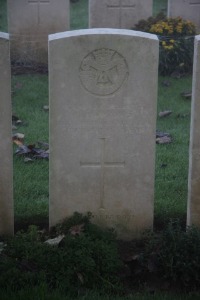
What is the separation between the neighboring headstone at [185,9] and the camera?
1195 cm

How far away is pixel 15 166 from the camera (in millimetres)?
6465

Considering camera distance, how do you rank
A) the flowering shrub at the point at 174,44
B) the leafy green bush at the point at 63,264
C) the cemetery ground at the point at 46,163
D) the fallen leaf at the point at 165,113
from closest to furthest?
the leafy green bush at the point at 63,264
the cemetery ground at the point at 46,163
the fallen leaf at the point at 165,113
the flowering shrub at the point at 174,44

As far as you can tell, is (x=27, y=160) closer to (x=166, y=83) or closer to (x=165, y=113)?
(x=165, y=113)

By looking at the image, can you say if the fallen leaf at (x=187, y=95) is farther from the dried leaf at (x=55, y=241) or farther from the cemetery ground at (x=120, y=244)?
the dried leaf at (x=55, y=241)

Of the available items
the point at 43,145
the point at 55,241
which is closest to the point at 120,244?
the point at 55,241

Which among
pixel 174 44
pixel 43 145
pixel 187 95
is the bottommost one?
pixel 43 145

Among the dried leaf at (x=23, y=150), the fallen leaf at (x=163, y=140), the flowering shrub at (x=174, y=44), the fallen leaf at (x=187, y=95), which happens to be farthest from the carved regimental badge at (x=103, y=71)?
the flowering shrub at (x=174, y=44)

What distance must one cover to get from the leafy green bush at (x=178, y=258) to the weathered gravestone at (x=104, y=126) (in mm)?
521

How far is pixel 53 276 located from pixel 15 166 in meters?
2.17

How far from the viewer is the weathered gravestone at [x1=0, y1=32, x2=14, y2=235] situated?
15.9 ft

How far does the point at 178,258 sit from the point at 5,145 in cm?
149

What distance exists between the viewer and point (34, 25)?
443 inches

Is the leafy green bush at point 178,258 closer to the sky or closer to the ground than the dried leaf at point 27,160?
closer to the ground

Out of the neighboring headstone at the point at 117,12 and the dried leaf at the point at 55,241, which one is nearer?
the dried leaf at the point at 55,241
